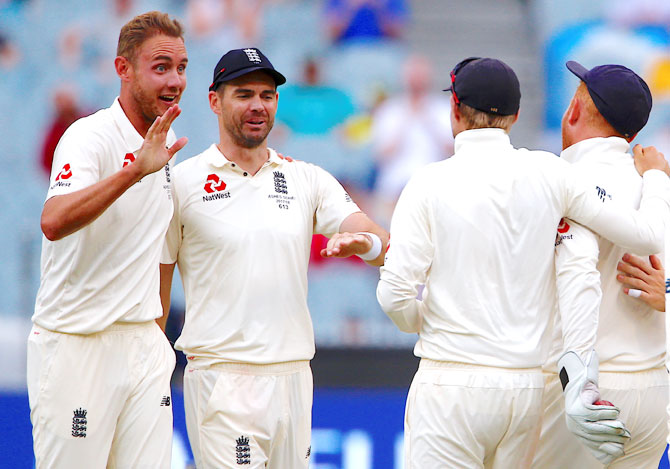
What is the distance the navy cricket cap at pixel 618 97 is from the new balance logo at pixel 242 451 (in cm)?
197

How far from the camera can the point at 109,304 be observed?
147 inches

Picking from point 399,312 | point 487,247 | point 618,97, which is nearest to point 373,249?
point 399,312

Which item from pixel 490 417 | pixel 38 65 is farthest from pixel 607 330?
pixel 38 65

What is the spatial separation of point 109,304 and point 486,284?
1.47m

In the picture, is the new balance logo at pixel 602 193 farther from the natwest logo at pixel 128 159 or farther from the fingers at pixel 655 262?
the natwest logo at pixel 128 159

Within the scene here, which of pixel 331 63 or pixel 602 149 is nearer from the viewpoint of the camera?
pixel 602 149

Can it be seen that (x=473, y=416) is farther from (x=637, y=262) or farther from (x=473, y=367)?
(x=637, y=262)

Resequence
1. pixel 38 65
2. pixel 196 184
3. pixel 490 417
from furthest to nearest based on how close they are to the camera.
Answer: pixel 38 65
pixel 196 184
pixel 490 417

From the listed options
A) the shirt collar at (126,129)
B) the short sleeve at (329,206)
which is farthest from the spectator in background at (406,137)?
the shirt collar at (126,129)

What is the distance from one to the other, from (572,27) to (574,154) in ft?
20.5

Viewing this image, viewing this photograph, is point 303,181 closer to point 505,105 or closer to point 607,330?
point 505,105

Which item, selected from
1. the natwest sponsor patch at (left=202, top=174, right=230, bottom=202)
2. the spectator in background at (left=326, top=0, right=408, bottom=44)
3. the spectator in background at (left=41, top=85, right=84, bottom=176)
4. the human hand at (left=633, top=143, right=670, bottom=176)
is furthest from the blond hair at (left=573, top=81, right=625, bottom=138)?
the spectator in background at (left=41, top=85, right=84, bottom=176)

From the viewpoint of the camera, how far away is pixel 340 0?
9734 mm

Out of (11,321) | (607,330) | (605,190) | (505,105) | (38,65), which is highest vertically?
(38,65)
